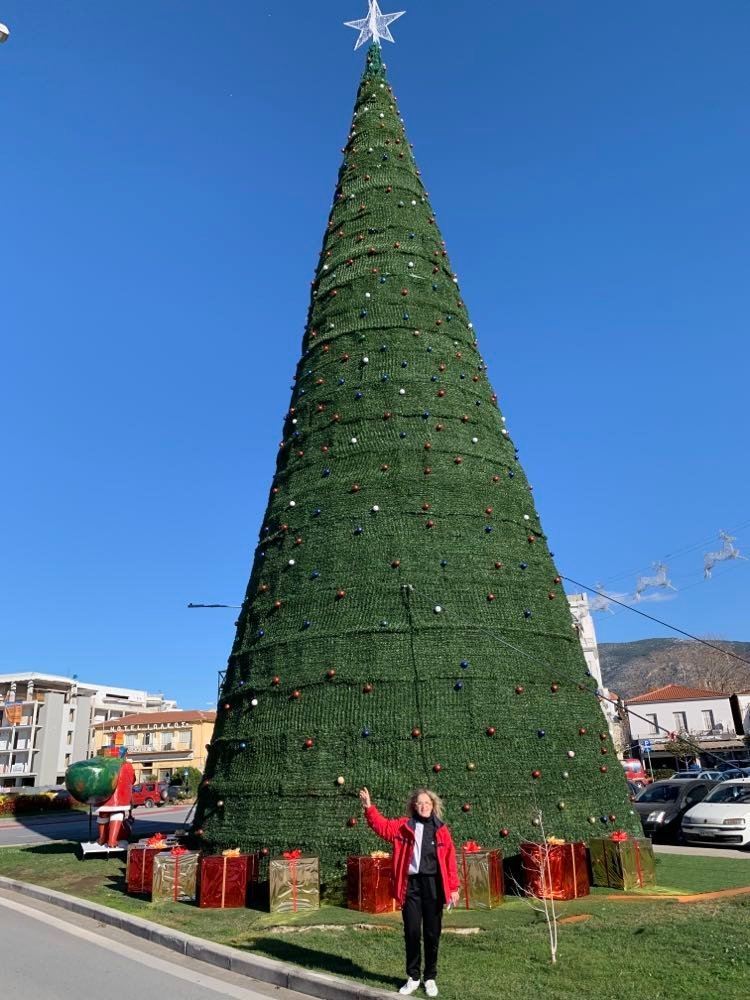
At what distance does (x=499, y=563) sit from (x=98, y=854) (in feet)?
28.1

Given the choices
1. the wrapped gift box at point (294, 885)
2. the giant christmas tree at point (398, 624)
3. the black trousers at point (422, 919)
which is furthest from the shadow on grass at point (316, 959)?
the giant christmas tree at point (398, 624)

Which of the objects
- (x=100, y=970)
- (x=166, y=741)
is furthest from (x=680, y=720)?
(x=100, y=970)

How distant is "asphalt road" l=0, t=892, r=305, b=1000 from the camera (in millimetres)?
4949

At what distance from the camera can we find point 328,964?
5.20 m

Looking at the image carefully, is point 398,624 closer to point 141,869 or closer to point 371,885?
point 371,885

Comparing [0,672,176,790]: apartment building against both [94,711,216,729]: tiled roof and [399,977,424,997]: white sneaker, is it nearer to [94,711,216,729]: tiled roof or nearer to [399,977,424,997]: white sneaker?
[94,711,216,729]: tiled roof

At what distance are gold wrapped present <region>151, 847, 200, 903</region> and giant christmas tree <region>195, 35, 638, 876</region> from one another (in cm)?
40

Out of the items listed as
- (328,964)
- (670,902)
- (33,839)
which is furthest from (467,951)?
(33,839)

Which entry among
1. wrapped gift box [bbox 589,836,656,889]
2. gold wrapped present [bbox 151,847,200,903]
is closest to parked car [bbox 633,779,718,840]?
wrapped gift box [bbox 589,836,656,889]

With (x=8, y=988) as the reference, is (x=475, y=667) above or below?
above

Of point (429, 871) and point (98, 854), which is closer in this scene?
point (429, 871)

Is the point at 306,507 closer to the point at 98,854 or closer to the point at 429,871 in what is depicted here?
the point at 429,871

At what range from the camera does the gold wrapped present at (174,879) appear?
25.7 feet

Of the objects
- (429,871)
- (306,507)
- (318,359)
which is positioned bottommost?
(429,871)
